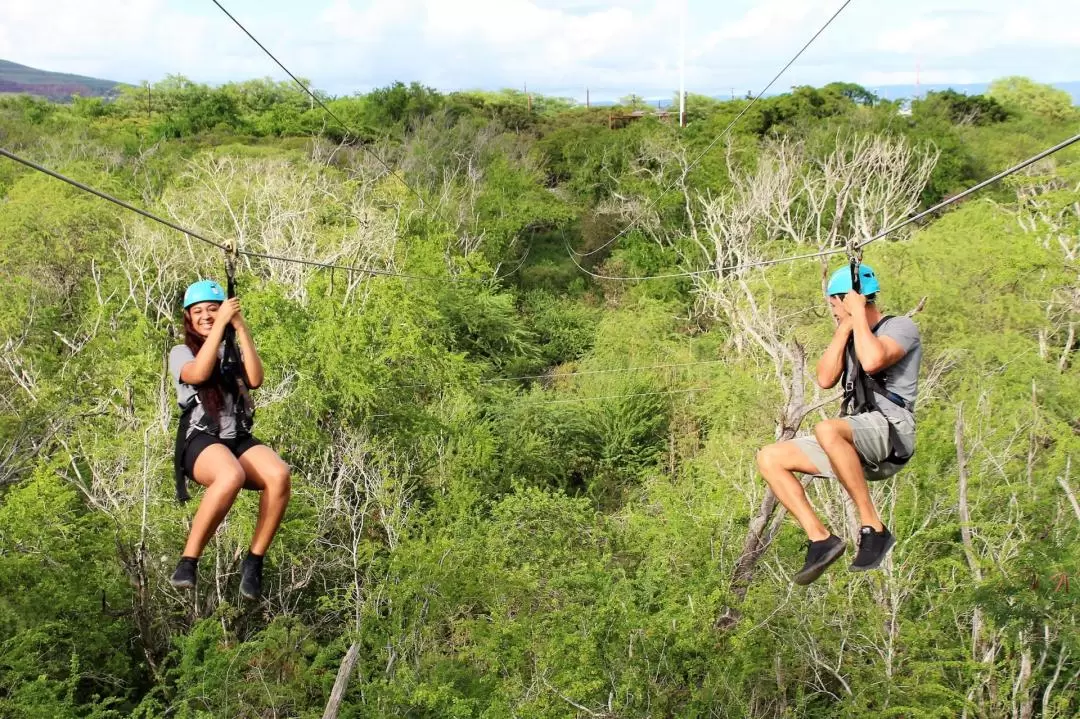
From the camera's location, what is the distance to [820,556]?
5.41 metres

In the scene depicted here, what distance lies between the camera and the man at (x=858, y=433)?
207 inches

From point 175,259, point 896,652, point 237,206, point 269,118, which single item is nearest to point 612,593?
point 896,652

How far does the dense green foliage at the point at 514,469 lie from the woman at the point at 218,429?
5011 millimetres

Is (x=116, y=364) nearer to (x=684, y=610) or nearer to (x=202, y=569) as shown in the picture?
(x=202, y=569)

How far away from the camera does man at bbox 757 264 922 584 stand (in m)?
5.26

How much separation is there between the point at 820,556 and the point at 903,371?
3.57 ft

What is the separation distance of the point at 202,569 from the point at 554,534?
5597 millimetres

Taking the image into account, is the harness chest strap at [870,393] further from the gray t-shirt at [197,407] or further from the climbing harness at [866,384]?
the gray t-shirt at [197,407]

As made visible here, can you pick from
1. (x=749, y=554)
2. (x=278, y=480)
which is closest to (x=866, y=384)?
(x=278, y=480)

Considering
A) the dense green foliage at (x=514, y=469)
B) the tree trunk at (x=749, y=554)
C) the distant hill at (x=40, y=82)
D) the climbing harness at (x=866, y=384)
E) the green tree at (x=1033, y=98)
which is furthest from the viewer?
the distant hill at (x=40, y=82)

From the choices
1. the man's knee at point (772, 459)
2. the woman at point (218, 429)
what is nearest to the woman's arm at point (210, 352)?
the woman at point (218, 429)

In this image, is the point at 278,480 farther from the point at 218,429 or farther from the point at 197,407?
the point at 197,407

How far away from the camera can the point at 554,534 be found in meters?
16.4

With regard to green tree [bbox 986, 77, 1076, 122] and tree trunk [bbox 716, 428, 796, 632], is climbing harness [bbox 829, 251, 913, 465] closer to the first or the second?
tree trunk [bbox 716, 428, 796, 632]
